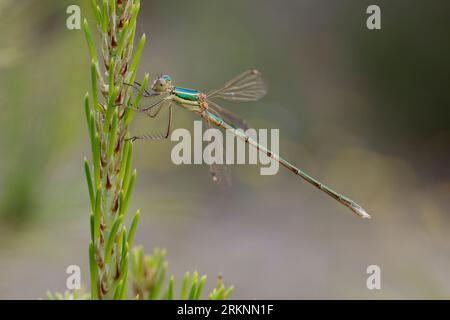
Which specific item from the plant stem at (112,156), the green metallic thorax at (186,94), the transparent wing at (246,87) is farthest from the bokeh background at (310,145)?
the plant stem at (112,156)

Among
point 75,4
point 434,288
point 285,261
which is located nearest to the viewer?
point 75,4

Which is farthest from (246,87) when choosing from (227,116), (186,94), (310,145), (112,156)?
(310,145)

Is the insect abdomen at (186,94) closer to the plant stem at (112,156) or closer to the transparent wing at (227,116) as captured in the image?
the transparent wing at (227,116)

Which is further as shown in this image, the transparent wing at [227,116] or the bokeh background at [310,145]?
the bokeh background at [310,145]

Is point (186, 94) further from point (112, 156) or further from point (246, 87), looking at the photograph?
point (112, 156)

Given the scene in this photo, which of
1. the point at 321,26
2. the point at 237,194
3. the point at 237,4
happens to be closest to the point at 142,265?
the point at 237,194

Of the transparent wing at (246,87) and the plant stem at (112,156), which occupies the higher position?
the transparent wing at (246,87)

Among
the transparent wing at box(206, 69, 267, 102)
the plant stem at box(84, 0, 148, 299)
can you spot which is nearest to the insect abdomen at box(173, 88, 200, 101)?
the transparent wing at box(206, 69, 267, 102)
